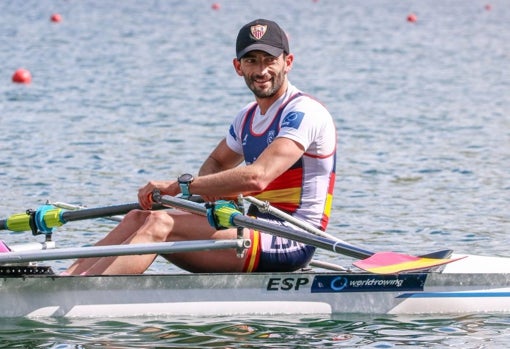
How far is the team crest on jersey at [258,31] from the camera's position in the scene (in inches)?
379

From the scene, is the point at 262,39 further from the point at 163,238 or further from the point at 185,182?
the point at 163,238

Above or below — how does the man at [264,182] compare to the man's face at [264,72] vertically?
below

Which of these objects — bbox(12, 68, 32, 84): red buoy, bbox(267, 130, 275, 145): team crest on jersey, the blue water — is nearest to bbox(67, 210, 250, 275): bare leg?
the blue water

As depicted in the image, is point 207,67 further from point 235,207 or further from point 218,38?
point 235,207

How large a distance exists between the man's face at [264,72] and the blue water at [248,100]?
169 cm

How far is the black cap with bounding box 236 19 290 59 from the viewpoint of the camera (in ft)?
31.6

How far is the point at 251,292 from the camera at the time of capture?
9.71m

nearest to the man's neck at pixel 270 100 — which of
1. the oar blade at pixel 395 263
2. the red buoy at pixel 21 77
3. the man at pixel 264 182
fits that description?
the man at pixel 264 182

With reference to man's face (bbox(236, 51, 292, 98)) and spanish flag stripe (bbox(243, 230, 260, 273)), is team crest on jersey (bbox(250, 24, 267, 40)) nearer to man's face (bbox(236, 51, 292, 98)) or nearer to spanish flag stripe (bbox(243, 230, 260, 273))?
man's face (bbox(236, 51, 292, 98))

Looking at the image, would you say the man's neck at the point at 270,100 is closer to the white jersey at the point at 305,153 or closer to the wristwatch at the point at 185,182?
the white jersey at the point at 305,153

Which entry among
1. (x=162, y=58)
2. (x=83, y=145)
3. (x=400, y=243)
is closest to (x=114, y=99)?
(x=83, y=145)

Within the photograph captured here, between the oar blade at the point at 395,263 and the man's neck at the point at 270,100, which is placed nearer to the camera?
the oar blade at the point at 395,263

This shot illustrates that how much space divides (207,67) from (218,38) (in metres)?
8.72

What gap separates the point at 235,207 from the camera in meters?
9.62
